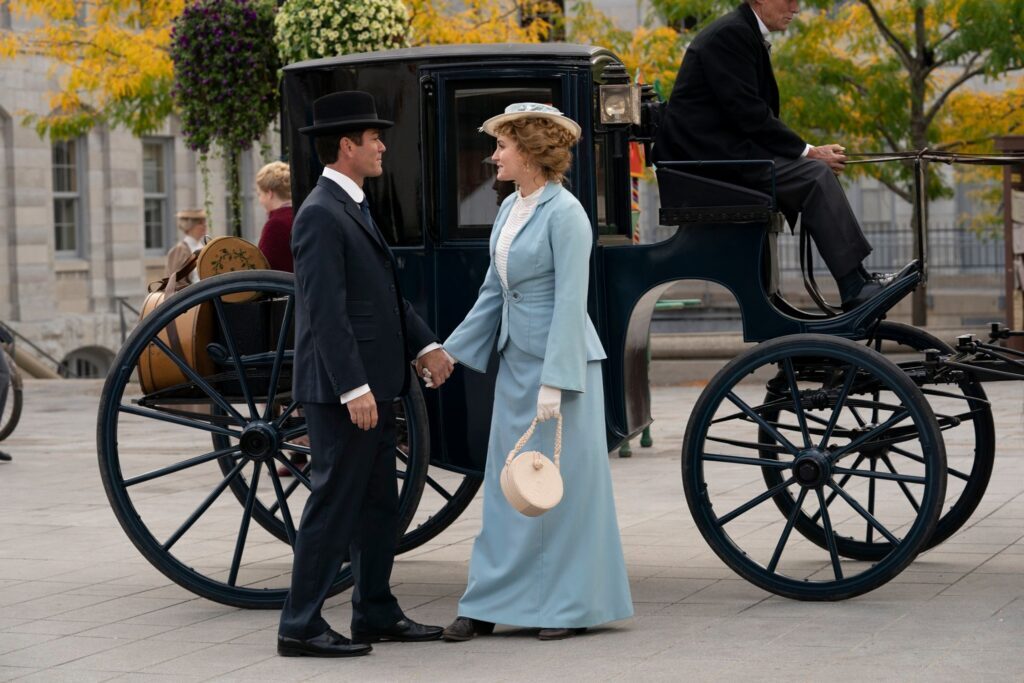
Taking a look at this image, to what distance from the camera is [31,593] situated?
6.97 m

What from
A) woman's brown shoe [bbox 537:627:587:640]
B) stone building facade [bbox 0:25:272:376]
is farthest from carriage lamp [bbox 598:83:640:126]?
stone building facade [bbox 0:25:272:376]

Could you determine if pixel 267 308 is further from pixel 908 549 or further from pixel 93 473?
pixel 93 473

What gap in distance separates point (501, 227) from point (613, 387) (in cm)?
90

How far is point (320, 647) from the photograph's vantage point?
566 centimetres

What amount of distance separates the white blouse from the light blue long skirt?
272mm

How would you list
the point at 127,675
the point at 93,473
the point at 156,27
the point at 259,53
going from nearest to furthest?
the point at 127,675 < the point at 93,473 < the point at 259,53 < the point at 156,27

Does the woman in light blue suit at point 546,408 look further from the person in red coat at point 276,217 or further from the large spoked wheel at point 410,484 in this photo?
the person in red coat at point 276,217

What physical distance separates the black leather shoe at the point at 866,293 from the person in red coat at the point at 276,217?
2865 mm

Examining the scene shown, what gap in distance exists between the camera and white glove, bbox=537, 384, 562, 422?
5.77 metres

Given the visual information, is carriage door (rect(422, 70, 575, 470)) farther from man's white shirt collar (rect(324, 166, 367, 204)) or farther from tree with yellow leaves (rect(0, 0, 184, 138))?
tree with yellow leaves (rect(0, 0, 184, 138))

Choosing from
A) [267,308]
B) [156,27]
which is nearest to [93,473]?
[267,308]

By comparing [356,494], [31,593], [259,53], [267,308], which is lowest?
[31,593]

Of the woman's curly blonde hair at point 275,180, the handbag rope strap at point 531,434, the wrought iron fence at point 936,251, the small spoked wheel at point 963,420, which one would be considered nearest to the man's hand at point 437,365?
the handbag rope strap at point 531,434

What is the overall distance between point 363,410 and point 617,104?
1690mm
